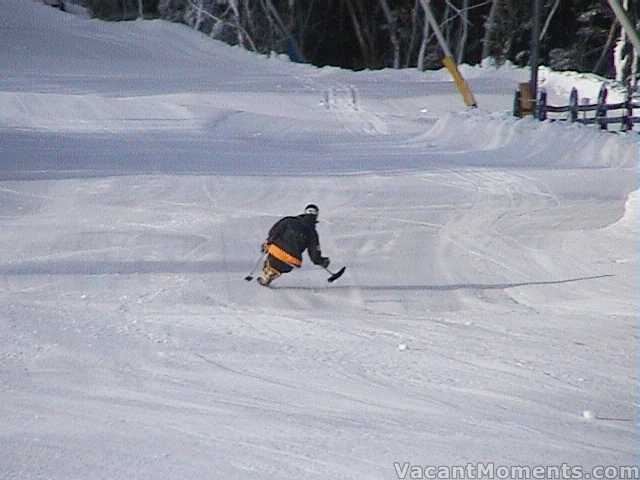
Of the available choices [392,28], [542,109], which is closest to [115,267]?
[542,109]

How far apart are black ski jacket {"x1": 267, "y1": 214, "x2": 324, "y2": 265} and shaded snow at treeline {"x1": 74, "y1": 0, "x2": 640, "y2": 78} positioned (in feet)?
126

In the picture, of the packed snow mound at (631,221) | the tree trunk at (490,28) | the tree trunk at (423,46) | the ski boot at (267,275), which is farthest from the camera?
the tree trunk at (423,46)

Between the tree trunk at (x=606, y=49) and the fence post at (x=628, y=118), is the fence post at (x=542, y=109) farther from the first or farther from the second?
the tree trunk at (x=606, y=49)

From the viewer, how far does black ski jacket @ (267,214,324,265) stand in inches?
466

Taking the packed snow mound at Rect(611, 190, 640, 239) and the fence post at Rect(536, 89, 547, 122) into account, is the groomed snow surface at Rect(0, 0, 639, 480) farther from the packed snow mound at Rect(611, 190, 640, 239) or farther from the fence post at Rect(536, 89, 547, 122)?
the fence post at Rect(536, 89, 547, 122)

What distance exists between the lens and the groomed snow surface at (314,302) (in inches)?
277

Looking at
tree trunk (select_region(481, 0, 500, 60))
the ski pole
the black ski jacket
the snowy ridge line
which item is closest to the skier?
the black ski jacket

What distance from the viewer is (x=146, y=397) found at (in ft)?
25.6

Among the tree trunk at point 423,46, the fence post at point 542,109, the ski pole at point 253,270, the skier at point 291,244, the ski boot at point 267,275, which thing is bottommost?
the tree trunk at point 423,46

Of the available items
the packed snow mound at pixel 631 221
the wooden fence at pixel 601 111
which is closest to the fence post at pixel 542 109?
the wooden fence at pixel 601 111

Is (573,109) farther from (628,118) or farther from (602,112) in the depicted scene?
(628,118)

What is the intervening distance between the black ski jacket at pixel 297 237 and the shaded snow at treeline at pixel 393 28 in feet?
126

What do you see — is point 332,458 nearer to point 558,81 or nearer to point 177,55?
point 558,81

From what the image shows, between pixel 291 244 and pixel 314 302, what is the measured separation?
1.90 ft
